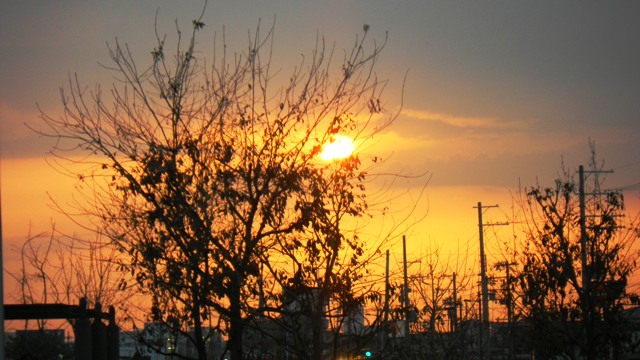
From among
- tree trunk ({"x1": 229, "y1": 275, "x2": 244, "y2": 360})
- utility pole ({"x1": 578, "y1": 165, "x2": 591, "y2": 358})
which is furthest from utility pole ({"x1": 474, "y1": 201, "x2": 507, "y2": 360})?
tree trunk ({"x1": 229, "y1": 275, "x2": 244, "y2": 360})

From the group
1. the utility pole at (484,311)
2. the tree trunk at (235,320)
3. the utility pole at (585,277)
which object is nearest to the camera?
the tree trunk at (235,320)

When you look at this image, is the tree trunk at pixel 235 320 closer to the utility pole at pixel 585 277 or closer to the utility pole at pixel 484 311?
the utility pole at pixel 585 277

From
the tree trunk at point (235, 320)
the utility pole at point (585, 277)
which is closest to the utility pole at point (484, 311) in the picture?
the utility pole at point (585, 277)

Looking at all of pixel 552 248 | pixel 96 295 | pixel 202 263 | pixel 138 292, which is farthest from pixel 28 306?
pixel 552 248

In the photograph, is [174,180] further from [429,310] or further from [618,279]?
[429,310]

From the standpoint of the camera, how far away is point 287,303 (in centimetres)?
1644

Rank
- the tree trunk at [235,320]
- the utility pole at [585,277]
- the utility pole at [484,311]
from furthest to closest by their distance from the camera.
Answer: the utility pole at [484,311], the utility pole at [585,277], the tree trunk at [235,320]

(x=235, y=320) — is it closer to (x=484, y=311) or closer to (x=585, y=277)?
(x=585, y=277)

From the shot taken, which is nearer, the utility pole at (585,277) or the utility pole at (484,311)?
the utility pole at (585,277)

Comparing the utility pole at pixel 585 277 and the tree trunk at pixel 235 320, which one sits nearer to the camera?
the tree trunk at pixel 235 320

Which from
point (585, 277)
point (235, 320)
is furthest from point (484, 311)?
point (235, 320)

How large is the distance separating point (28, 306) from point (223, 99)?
18.6 ft

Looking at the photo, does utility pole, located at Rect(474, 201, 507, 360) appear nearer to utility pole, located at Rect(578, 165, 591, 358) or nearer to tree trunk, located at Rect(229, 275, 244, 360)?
utility pole, located at Rect(578, 165, 591, 358)

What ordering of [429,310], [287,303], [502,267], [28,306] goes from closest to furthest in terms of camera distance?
[287,303], [28,306], [502,267], [429,310]
